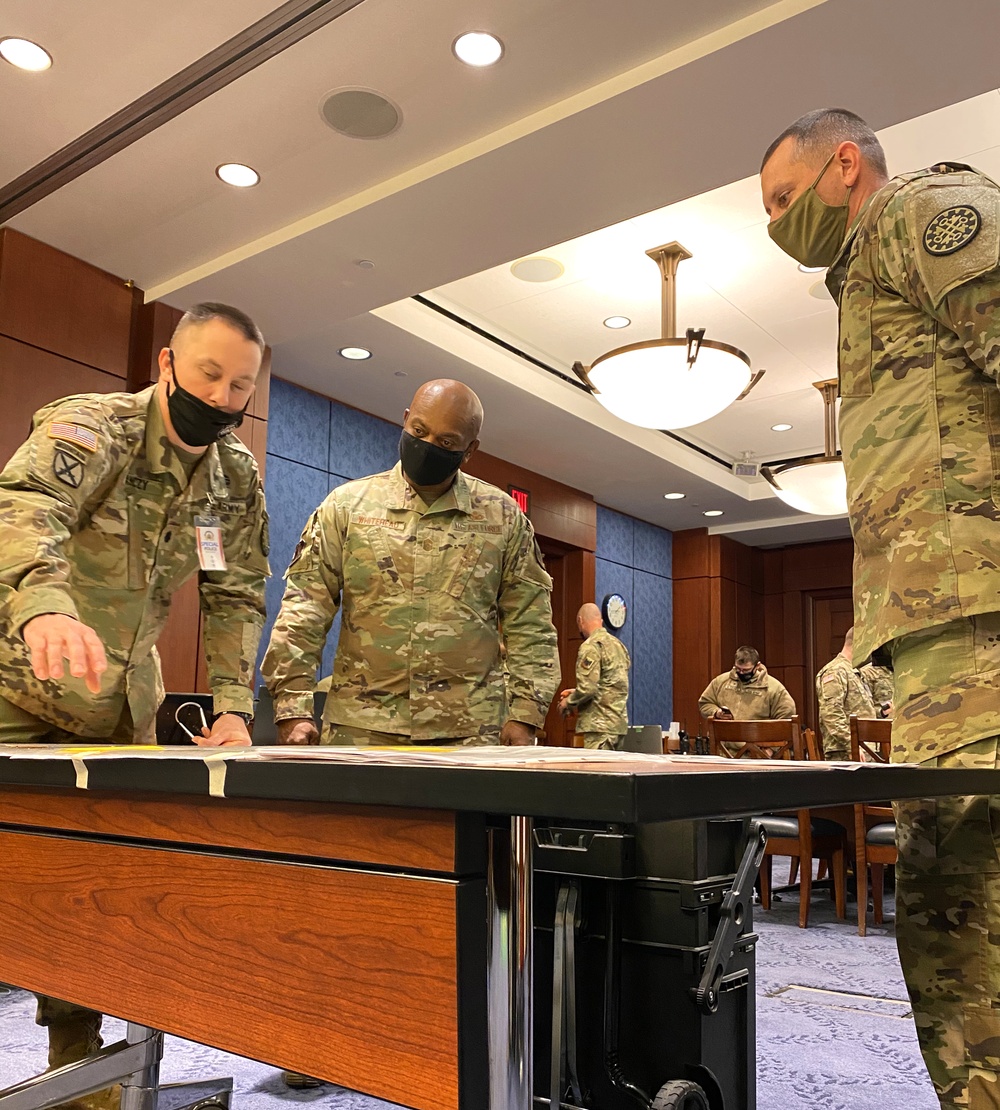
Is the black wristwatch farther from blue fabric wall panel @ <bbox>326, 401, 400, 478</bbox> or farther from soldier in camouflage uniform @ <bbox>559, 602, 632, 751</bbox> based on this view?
soldier in camouflage uniform @ <bbox>559, 602, 632, 751</bbox>

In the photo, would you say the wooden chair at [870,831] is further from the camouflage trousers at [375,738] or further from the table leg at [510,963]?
the table leg at [510,963]

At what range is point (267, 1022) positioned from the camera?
772 mm

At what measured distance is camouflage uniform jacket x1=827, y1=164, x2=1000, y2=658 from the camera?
1.18 m

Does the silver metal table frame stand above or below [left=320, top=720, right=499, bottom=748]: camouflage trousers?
below

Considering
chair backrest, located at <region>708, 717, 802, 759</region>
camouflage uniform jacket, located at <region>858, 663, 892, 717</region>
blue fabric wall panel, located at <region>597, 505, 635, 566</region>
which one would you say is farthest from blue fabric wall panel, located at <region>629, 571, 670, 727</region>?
chair backrest, located at <region>708, 717, 802, 759</region>

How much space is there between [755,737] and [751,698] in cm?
308

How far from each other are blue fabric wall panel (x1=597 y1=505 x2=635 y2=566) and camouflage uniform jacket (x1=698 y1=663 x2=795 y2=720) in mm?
2019

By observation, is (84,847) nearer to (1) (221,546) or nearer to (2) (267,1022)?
(2) (267,1022)

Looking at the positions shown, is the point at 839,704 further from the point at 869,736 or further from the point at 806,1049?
the point at 806,1049

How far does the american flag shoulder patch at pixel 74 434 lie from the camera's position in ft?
5.24

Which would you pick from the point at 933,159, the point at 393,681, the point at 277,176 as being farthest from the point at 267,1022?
the point at 933,159

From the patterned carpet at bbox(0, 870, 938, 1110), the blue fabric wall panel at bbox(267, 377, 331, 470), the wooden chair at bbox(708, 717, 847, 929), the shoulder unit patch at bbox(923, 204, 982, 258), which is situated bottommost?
the patterned carpet at bbox(0, 870, 938, 1110)

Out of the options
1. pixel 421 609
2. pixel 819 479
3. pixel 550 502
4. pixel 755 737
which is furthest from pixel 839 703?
pixel 550 502

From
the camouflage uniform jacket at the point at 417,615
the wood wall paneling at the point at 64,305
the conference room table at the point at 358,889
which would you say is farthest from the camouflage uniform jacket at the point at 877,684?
the conference room table at the point at 358,889
